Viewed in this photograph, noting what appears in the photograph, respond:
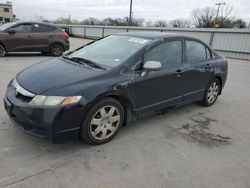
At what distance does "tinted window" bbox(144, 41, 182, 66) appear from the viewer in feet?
11.4

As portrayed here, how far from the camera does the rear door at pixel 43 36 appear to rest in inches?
379

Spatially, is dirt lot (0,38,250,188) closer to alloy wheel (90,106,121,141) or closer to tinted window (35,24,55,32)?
alloy wheel (90,106,121,141)

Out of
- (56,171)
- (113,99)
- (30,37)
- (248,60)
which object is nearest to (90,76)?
(113,99)

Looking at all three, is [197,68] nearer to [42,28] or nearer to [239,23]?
[42,28]

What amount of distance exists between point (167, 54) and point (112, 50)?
90cm

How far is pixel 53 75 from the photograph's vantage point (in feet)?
9.79

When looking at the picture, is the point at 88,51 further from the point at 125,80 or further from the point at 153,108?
the point at 153,108

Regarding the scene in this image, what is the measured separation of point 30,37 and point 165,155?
8.42 m

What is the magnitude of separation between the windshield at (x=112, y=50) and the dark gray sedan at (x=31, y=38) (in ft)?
20.8

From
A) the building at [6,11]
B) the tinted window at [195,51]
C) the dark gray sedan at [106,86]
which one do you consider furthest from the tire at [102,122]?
the building at [6,11]

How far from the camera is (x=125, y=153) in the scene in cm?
292

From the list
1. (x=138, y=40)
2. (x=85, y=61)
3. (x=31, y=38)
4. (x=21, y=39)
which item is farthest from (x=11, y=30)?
(x=138, y=40)

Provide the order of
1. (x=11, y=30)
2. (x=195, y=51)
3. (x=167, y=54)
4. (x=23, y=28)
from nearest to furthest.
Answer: (x=167, y=54), (x=195, y=51), (x=11, y=30), (x=23, y=28)

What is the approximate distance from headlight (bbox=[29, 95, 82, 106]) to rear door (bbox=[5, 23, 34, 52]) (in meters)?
7.61
